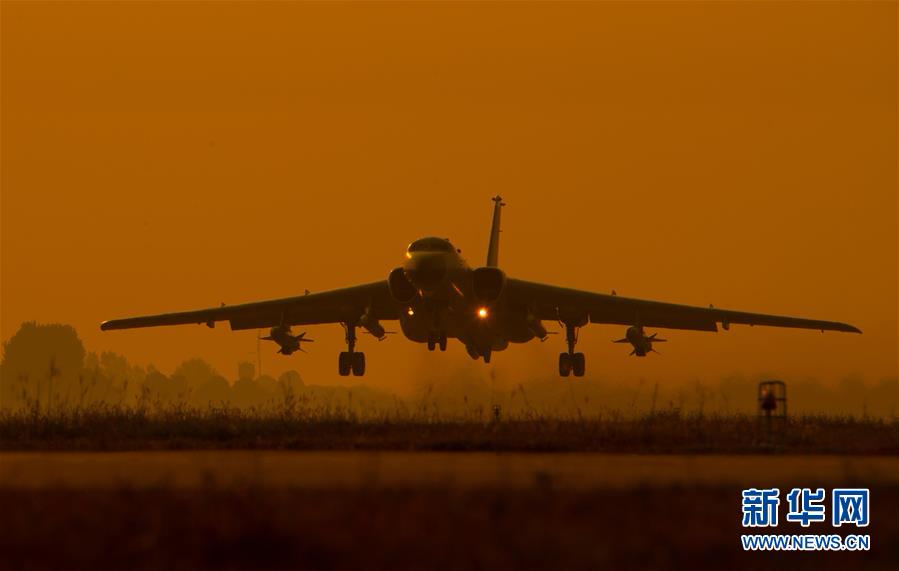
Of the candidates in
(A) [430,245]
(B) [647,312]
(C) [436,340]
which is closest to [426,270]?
(A) [430,245]

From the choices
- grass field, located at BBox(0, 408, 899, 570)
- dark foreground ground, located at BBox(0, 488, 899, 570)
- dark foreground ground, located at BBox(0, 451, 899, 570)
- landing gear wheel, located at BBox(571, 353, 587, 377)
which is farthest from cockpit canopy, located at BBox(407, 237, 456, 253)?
dark foreground ground, located at BBox(0, 488, 899, 570)

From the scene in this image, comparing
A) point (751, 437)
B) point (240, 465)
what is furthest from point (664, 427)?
point (240, 465)

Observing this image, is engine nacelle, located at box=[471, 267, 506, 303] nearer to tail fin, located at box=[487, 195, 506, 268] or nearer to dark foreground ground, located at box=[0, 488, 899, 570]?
tail fin, located at box=[487, 195, 506, 268]

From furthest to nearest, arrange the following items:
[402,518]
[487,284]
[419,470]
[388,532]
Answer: [487,284] < [419,470] < [402,518] < [388,532]

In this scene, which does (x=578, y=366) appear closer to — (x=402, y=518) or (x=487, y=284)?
(x=487, y=284)

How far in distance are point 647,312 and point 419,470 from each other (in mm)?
30797

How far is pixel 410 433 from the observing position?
22422mm

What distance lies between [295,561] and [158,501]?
262cm

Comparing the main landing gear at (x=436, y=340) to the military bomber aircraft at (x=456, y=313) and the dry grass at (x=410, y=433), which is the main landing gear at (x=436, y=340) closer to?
the military bomber aircraft at (x=456, y=313)

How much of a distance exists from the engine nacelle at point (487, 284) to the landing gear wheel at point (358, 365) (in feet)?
17.7

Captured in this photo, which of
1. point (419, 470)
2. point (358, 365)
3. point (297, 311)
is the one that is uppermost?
point (297, 311)

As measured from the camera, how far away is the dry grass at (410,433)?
20.5m

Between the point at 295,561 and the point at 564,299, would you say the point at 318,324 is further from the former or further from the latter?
the point at 295,561

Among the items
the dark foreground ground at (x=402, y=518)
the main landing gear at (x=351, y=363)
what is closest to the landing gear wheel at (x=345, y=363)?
the main landing gear at (x=351, y=363)
